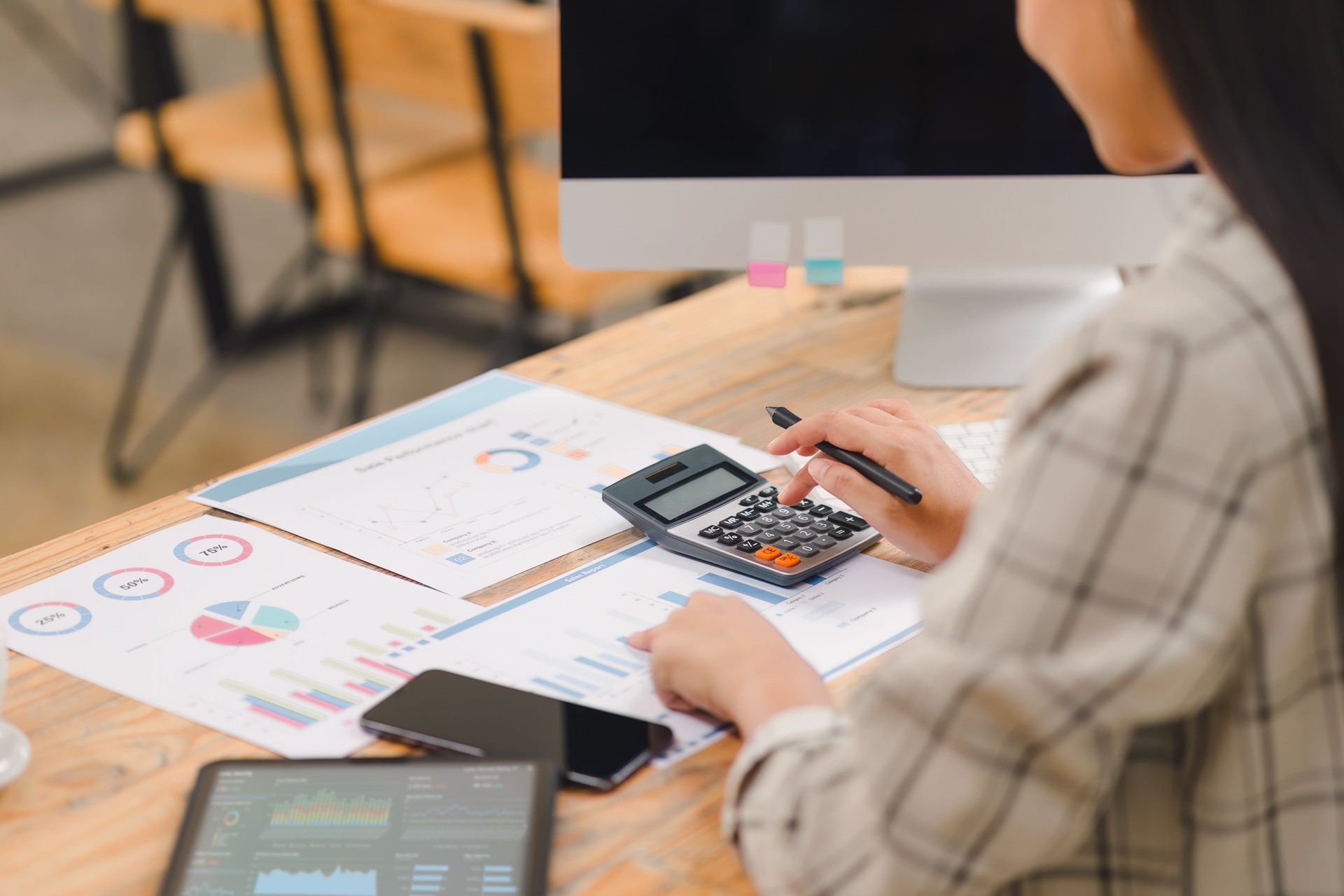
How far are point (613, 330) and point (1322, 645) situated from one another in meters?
0.85

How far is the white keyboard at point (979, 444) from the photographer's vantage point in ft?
3.17

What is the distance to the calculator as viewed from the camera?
2.78ft

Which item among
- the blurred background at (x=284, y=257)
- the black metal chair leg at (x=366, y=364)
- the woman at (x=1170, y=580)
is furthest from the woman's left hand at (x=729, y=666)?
the black metal chair leg at (x=366, y=364)

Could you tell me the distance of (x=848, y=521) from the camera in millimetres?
890

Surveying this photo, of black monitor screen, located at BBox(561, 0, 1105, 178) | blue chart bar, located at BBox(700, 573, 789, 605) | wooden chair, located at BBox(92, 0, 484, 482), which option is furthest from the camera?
wooden chair, located at BBox(92, 0, 484, 482)

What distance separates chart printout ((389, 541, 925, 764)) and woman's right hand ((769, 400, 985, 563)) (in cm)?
3

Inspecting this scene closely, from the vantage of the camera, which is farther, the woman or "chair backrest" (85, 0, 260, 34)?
"chair backrest" (85, 0, 260, 34)

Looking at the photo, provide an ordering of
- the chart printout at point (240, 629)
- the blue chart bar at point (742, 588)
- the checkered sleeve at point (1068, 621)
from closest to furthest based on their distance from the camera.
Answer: the checkered sleeve at point (1068, 621) → the chart printout at point (240, 629) → the blue chart bar at point (742, 588)

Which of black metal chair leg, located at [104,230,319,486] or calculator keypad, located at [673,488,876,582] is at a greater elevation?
calculator keypad, located at [673,488,876,582]

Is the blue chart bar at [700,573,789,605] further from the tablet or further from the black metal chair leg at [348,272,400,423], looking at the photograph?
the black metal chair leg at [348,272,400,423]

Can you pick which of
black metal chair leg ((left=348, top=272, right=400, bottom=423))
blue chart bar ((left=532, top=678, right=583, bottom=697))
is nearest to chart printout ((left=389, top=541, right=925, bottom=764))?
blue chart bar ((left=532, top=678, right=583, bottom=697))

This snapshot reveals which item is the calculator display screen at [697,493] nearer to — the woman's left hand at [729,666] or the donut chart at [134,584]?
the woman's left hand at [729,666]

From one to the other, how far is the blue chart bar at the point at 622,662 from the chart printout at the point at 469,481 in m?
0.11

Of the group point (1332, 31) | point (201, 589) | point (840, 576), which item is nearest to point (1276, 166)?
point (1332, 31)
